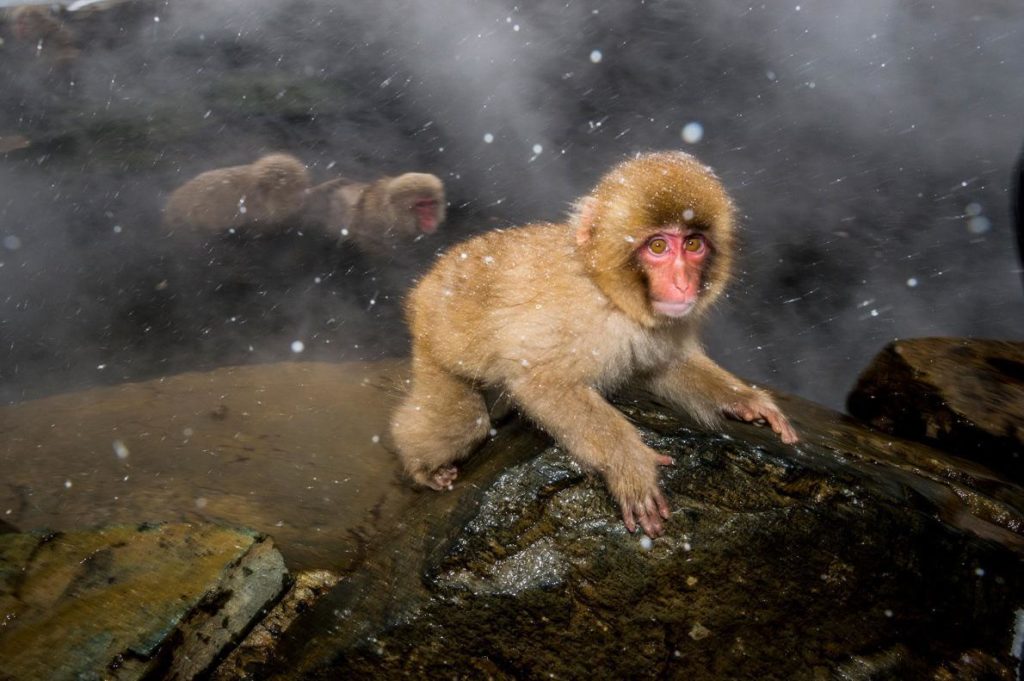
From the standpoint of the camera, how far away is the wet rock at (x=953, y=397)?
11.5 feet

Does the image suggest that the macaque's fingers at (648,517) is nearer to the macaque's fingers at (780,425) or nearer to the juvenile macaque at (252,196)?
the macaque's fingers at (780,425)

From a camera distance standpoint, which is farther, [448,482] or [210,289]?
[210,289]

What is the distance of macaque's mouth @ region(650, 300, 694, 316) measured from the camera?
2.59 metres

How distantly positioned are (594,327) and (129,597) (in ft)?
5.51

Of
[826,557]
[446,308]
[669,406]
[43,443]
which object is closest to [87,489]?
[43,443]

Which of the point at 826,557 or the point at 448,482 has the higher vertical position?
the point at 826,557

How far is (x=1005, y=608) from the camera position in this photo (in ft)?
Answer: 8.79

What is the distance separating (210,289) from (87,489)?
3988 millimetres

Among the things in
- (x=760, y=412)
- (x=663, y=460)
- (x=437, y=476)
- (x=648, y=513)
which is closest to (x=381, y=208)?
(x=437, y=476)

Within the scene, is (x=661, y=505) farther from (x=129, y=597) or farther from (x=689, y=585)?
(x=129, y=597)

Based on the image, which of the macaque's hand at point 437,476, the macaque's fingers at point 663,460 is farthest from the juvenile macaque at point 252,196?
the macaque's fingers at point 663,460

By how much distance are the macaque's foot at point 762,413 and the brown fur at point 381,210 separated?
4629 millimetres

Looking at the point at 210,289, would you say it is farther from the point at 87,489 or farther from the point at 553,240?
the point at 553,240

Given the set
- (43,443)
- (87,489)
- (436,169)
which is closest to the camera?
(87,489)
